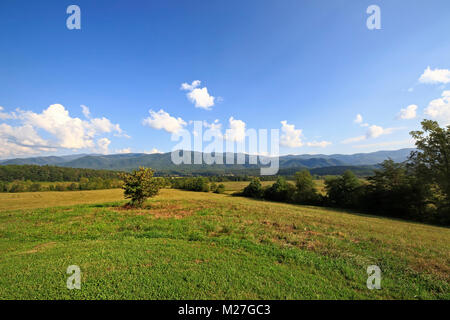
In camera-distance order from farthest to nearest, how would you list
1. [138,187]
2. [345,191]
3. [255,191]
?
1. [255,191]
2. [345,191]
3. [138,187]

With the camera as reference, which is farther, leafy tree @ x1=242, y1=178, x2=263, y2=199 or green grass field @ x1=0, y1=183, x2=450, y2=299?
leafy tree @ x1=242, y1=178, x2=263, y2=199

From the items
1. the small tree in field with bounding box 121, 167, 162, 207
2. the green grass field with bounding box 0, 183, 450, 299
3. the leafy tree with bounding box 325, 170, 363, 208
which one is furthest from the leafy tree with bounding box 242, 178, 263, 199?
the green grass field with bounding box 0, 183, 450, 299

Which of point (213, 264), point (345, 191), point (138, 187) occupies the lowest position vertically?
point (345, 191)

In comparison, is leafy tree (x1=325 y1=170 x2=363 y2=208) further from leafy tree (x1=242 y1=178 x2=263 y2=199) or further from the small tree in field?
the small tree in field

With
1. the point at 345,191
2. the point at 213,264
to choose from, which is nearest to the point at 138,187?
the point at 213,264

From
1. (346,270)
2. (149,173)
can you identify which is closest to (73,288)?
(346,270)

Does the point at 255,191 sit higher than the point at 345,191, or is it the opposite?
the point at 345,191

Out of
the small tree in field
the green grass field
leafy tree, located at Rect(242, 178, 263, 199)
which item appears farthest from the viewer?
leafy tree, located at Rect(242, 178, 263, 199)

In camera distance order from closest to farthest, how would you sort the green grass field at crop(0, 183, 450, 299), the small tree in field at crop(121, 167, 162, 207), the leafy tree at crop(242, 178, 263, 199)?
the green grass field at crop(0, 183, 450, 299), the small tree in field at crop(121, 167, 162, 207), the leafy tree at crop(242, 178, 263, 199)

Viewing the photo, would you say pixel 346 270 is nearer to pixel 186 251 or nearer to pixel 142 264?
pixel 186 251

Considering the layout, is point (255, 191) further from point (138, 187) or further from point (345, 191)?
point (138, 187)

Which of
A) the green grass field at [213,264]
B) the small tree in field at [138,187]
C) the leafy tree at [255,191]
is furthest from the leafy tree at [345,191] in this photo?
the small tree in field at [138,187]

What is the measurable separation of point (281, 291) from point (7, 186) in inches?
4439
